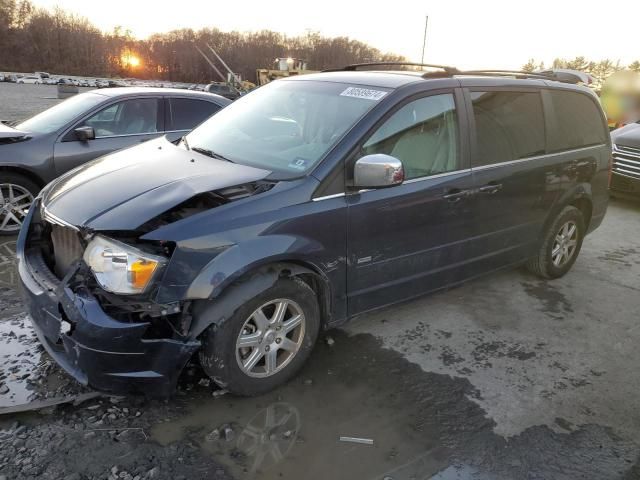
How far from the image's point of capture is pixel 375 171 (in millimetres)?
2854

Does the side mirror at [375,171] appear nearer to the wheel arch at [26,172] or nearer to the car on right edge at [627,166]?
the wheel arch at [26,172]

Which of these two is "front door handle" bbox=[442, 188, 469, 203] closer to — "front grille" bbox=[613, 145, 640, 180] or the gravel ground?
"front grille" bbox=[613, 145, 640, 180]

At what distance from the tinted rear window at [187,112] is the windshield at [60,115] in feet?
2.67

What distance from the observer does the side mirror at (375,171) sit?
2.85 metres

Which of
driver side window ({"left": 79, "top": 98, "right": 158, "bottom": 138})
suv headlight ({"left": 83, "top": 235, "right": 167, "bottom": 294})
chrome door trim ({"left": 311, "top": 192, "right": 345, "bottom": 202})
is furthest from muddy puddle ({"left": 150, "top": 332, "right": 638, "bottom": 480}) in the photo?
driver side window ({"left": 79, "top": 98, "right": 158, "bottom": 138})

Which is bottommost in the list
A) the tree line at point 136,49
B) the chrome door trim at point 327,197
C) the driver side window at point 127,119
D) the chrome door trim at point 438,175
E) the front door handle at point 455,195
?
the front door handle at point 455,195

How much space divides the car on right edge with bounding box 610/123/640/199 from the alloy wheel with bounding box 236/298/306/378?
24.0 ft

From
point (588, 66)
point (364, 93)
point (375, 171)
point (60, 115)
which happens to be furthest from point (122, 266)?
point (588, 66)

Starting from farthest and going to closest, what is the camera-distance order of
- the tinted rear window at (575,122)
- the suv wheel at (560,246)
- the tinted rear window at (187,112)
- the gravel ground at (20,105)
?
the gravel ground at (20,105), the tinted rear window at (187,112), the suv wheel at (560,246), the tinted rear window at (575,122)

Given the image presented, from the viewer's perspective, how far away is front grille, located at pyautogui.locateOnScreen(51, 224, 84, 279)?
2.71 meters

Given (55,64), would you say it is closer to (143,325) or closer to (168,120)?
(168,120)

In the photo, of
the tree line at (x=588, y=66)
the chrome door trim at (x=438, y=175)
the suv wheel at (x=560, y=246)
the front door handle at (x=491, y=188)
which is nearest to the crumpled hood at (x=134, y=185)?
the chrome door trim at (x=438, y=175)

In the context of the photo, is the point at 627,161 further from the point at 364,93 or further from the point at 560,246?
the point at 364,93

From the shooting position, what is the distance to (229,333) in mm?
2615
